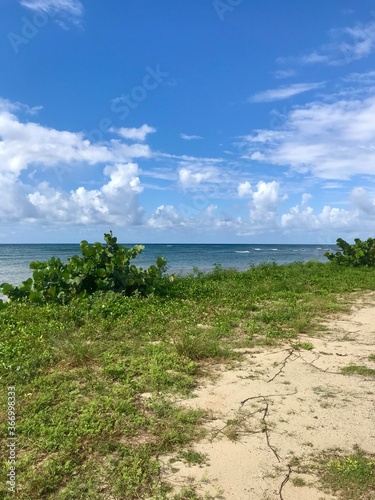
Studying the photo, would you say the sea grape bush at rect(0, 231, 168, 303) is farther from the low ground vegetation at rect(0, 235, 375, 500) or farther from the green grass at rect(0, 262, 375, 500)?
the green grass at rect(0, 262, 375, 500)

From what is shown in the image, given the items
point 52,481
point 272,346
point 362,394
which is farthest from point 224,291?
point 52,481

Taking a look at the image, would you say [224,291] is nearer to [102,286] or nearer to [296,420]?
[102,286]

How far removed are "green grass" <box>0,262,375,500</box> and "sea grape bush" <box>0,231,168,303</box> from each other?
51cm

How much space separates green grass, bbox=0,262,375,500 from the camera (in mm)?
2775

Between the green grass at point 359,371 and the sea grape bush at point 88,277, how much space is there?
4.54m

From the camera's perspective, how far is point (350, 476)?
8.84 feet

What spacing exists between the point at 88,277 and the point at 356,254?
1154cm

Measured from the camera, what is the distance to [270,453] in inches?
119

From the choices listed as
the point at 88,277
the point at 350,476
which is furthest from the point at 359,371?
the point at 88,277

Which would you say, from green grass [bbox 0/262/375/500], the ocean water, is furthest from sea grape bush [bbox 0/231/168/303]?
the ocean water

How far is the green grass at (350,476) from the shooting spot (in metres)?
2.56

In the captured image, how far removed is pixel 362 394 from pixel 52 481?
2999 millimetres

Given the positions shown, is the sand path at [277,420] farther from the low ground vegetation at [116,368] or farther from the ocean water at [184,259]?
the ocean water at [184,259]

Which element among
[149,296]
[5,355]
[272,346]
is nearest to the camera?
[5,355]
